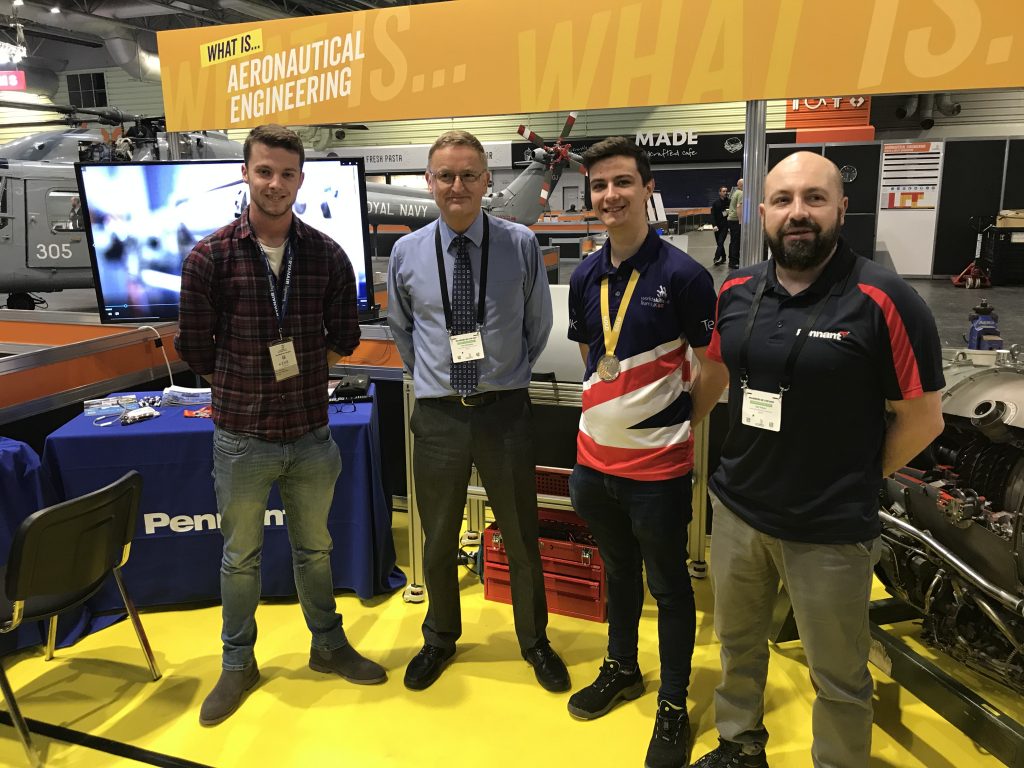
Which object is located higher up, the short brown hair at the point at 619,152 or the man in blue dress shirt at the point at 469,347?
the short brown hair at the point at 619,152

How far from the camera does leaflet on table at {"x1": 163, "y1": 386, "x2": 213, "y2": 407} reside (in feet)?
10.3

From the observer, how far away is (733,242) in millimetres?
12094

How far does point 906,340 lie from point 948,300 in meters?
10.4

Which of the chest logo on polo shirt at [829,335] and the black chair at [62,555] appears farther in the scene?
the black chair at [62,555]

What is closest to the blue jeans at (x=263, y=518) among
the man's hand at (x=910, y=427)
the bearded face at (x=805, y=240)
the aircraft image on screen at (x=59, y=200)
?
the bearded face at (x=805, y=240)

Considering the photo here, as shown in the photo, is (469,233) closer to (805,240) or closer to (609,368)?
(609,368)

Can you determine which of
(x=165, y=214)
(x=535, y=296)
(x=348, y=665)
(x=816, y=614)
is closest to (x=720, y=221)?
(x=165, y=214)

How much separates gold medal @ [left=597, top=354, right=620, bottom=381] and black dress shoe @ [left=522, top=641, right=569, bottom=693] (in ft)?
3.64

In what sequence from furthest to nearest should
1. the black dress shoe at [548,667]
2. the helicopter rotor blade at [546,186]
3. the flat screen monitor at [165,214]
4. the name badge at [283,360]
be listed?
the helicopter rotor blade at [546,186]
the flat screen monitor at [165,214]
the black dress shoe at [548,667]
the name badge at [283,360]

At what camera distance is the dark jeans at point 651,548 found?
2051 mm

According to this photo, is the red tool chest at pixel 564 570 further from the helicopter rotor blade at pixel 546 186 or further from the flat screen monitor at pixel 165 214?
the helicopter rotor blade at pixel 546 186

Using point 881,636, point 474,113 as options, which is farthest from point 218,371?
point 881,636

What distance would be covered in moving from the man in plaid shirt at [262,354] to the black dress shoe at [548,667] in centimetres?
87

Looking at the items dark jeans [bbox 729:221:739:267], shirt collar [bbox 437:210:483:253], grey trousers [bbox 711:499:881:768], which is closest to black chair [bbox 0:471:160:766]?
shirt collar [bbox 437:210:483:253]
